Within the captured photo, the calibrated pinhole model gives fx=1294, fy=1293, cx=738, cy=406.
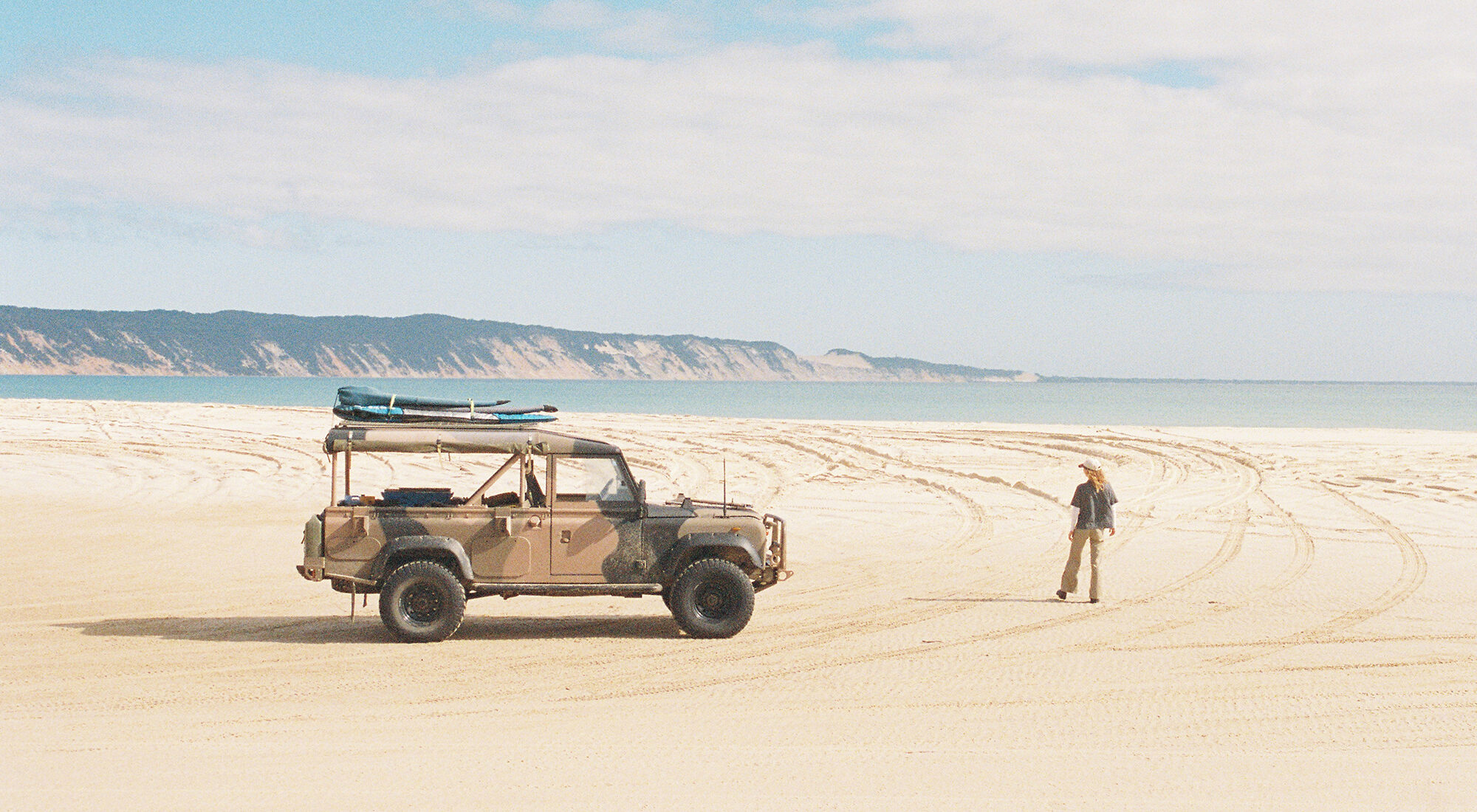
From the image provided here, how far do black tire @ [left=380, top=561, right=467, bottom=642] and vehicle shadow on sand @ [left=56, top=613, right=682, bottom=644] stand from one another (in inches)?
13.5

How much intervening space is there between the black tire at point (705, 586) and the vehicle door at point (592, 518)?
1.75 feet

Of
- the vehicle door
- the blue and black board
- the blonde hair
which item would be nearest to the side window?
the vehicle door

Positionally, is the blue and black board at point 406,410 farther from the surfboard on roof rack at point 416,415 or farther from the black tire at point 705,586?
the black tire at point 705,586

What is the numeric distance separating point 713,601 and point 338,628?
3644 millimetres

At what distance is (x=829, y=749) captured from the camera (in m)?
7.96

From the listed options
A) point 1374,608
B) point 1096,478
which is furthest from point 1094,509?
point 1374,608

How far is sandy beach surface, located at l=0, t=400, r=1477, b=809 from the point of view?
7203 millimetres

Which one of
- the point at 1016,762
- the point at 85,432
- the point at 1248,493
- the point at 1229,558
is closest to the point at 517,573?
the point at 1016,762

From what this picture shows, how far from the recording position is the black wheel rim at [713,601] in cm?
1184

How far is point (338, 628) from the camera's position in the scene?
40.6 ft

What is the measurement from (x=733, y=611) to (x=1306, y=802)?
5.81 meters

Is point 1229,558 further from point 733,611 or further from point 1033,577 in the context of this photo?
point 733,611

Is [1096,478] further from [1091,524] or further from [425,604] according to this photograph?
[425,604]

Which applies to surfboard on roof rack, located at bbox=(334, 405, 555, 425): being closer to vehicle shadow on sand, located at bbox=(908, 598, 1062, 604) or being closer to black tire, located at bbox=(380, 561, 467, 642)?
black tire, located at bbox=(380, 561, 467, 642)
